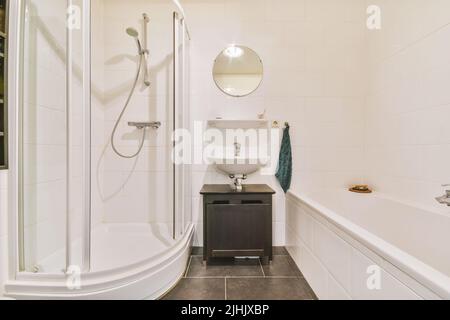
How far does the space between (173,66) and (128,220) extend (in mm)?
1429

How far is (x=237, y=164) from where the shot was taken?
6.47 feet

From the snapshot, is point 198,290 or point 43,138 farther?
point 198,290

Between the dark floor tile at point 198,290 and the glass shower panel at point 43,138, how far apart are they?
68 centimetres

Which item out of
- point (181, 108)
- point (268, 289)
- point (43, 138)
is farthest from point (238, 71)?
point (268, 289)

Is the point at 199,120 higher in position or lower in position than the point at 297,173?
higher

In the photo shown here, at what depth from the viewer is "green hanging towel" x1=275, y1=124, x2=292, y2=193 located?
212cm

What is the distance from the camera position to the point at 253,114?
2.17 meters

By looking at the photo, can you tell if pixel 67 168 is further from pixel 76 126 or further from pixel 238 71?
pixel 238 71

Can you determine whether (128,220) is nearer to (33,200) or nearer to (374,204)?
(33,200)

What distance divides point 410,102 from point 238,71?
1.42 meters

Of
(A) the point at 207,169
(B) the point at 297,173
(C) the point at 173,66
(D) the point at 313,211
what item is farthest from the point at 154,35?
(D) the point at 313,211

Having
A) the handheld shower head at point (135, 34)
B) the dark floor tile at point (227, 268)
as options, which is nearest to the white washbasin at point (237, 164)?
the dark floor tile at point (227, 268)

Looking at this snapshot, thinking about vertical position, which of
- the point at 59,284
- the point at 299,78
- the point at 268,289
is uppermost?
the point at 299,78

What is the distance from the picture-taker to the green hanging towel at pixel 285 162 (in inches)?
83.5
